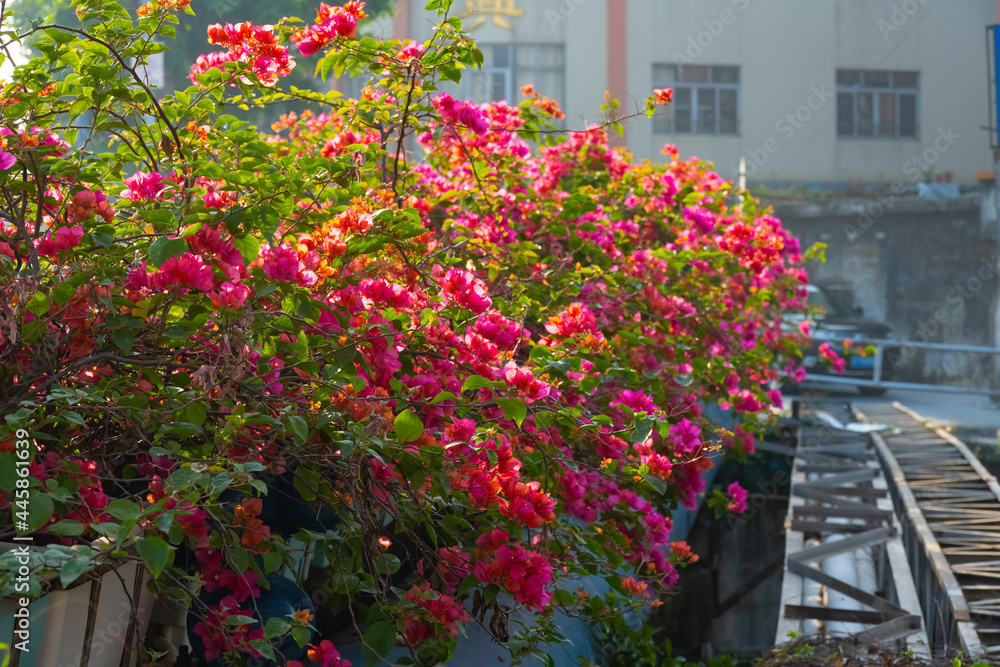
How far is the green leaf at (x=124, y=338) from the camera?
4.95ft

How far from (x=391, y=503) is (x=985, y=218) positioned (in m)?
15.4

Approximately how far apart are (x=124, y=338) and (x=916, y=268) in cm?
1547

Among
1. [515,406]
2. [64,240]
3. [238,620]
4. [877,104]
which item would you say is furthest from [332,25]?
[877,104]

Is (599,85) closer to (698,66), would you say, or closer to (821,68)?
(698,66)

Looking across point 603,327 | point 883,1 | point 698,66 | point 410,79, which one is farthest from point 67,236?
point 883,1

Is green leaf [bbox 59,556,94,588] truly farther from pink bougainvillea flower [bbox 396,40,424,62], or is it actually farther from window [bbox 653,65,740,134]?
window [bbox 653,65,740,134]

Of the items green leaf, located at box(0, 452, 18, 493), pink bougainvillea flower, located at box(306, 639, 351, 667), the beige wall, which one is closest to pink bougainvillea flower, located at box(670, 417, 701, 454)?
pink bougainvillea flower, located at box(306, 639, 351, 667)

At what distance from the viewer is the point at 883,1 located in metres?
15.7

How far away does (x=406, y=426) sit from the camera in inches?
61.2

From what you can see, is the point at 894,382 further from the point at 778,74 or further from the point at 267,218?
the point at 267,218

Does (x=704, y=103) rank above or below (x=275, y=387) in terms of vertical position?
above

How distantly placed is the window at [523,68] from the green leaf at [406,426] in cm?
1455

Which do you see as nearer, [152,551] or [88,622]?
[152,551]

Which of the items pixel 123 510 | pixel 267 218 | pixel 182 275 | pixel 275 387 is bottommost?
pixel 123 510
